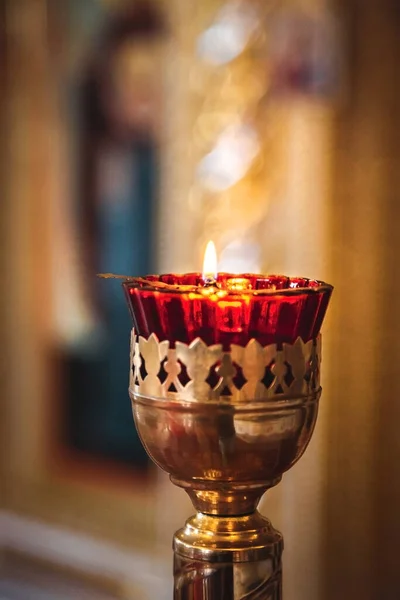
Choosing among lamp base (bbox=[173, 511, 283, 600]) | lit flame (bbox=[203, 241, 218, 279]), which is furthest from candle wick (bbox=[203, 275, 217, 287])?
lamp base (bbox=[173, 511, 283, 600])

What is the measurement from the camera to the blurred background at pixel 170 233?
0.87 m

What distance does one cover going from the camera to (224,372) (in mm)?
350

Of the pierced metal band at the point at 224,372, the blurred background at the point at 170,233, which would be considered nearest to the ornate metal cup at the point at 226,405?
the pierced metal band at the point at 224,372

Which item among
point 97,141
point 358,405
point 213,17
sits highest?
point 213,17

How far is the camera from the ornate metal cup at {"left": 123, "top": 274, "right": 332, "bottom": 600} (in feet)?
1.14

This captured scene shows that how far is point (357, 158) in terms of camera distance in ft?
2.85

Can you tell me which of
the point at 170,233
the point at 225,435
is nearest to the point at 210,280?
the point at 225,435

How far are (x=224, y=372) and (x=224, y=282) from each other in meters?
0.12

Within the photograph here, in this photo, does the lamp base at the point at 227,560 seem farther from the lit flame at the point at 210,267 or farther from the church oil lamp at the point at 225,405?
the lit flame at the point at 210,267

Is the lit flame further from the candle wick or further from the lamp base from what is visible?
the lamp base

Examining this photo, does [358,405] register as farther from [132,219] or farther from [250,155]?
[132,219]

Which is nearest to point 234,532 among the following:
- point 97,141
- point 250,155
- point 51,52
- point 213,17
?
point 250,155

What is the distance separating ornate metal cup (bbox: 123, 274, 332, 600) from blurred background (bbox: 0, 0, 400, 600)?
507mm

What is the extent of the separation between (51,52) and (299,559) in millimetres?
868
